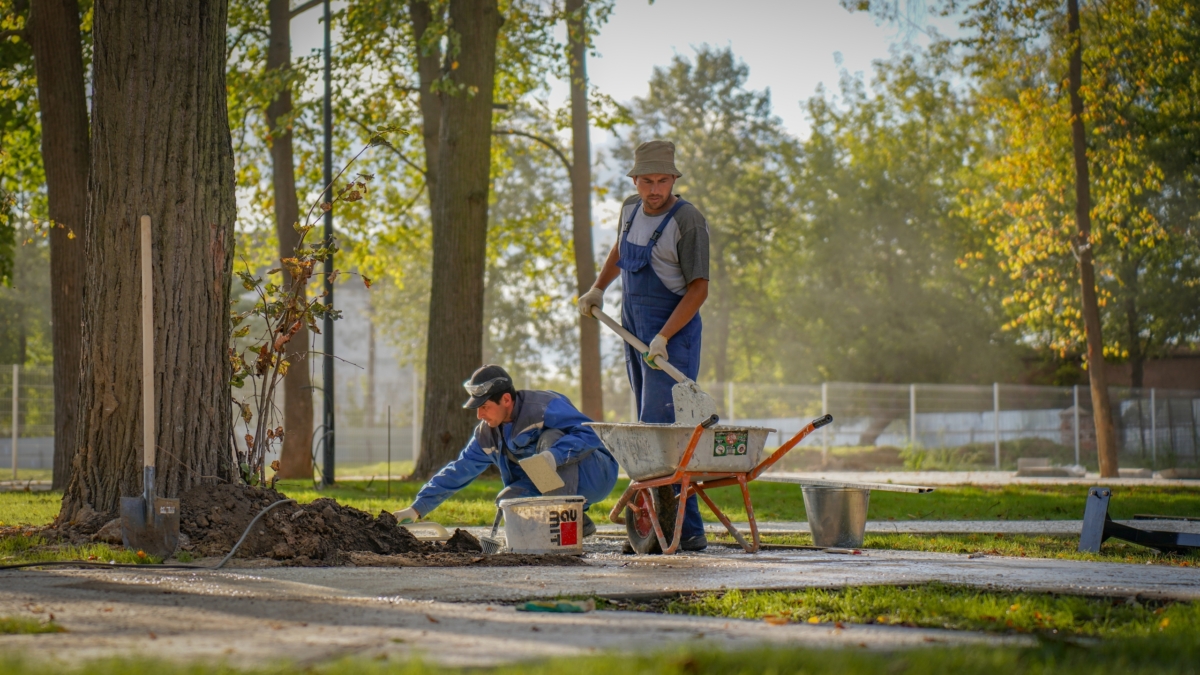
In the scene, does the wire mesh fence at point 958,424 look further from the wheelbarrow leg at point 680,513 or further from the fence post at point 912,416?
the wheelbarrow leg at point 680,513

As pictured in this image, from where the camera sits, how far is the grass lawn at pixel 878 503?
28.6ft

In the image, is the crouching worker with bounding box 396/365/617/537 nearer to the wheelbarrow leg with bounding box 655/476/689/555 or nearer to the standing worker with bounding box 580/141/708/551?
the standing worker with bounding box 580/141/708/551

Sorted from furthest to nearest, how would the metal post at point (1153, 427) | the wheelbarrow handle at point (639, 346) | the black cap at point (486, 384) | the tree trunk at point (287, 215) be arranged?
the metal post at point (1153, 427) → the tree trunk at point (287, 215) → the black cap at point (486, 384) → the wheelbarrow handle at point (639, 346)

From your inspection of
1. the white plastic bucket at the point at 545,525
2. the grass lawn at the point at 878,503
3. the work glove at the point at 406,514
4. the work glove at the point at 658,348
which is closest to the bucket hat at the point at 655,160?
the work glove at the point at 658,348

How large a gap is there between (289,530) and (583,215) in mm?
12161

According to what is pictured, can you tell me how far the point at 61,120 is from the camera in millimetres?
10594

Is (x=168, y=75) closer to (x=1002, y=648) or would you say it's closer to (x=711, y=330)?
(x=1002, y=648)

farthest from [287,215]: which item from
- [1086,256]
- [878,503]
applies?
[1086,256]

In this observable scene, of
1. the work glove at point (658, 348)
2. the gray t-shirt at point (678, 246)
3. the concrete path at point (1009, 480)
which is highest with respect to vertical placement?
the gray t-shirt at point (678, 246)

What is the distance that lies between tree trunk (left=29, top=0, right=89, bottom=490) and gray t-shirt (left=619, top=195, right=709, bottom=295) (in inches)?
264

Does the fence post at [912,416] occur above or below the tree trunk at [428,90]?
below

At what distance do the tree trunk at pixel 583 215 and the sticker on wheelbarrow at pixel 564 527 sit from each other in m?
10.8

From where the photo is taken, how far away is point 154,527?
506cm

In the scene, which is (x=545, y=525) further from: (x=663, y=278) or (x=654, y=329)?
(x=663, y=278)
